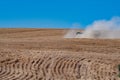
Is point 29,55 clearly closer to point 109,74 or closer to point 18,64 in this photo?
point 18,64

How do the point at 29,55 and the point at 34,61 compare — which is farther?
the point at 29,55

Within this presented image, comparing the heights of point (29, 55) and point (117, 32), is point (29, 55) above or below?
below

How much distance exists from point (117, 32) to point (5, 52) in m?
21.5

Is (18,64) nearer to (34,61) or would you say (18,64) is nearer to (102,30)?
(34,61)

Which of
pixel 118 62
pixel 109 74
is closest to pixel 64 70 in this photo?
pixel 109 74

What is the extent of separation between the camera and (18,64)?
15844 mm

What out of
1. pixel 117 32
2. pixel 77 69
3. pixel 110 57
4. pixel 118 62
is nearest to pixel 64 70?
pixel 77 69

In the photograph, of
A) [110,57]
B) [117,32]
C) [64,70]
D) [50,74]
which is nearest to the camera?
[50,74]

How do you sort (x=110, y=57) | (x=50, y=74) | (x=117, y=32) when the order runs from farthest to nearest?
(x=117, y=32) < (x=110, y=57) < (x=50, y=74)

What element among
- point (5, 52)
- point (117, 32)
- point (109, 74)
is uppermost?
point (117, 32)

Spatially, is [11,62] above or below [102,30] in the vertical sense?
below

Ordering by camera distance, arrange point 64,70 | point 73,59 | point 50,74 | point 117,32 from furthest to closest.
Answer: point 117,32 < point 73,59 < point 64,70 < point 50,74

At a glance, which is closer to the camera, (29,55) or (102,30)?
(29,55)

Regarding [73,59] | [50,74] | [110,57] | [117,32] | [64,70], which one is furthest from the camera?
[117,32]
